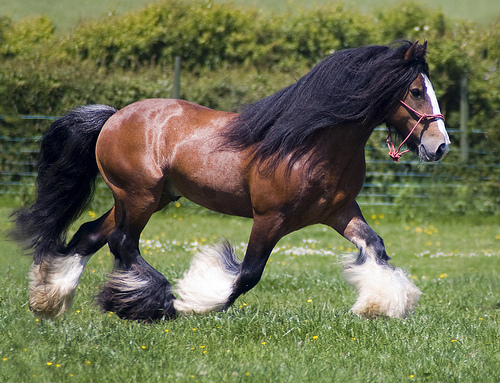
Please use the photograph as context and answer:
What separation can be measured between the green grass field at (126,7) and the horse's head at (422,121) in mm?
9890

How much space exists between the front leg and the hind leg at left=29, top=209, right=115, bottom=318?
179cm

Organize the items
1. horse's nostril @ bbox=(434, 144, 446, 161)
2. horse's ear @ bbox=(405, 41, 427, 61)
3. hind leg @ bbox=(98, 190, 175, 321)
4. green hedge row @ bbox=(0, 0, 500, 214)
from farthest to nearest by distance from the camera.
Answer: green hedge row @ bbox=(0, 0, 500, 214)
hind leg @ bbox=(98, 190, 175, 321)
horse's ear @ bbox=(405, 41, 427, 61)
horse's nostril @ bbox=(434, 144, 446, 161)

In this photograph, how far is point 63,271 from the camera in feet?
16.0

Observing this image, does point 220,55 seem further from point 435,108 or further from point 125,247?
point 435,108

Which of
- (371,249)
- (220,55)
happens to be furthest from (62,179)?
(220,55)

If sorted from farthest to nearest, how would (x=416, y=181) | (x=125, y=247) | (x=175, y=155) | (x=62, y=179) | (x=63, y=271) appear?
(x=416, y=181) → (x=62, y=179) → (x=63, y=271) → (x=125, y=247) → (x=175, y=155)

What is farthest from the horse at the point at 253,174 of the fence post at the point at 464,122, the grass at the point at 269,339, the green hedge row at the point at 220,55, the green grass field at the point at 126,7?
the green grass field at the point at 126,7

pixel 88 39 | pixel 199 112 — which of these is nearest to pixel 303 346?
pixel 199 112

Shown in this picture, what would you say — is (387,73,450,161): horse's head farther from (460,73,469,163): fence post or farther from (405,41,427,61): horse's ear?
(460,73,469,163): fence post

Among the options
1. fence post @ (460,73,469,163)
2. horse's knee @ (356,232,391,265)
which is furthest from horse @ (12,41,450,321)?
fence post @ (460,73,469,163)

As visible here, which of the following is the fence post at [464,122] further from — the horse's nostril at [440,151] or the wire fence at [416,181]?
the horse's nostril at [440,151]

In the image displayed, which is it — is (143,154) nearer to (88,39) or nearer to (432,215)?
(432,215)

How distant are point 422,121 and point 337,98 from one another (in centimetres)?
56

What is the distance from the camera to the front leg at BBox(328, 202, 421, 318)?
4.34 meters
